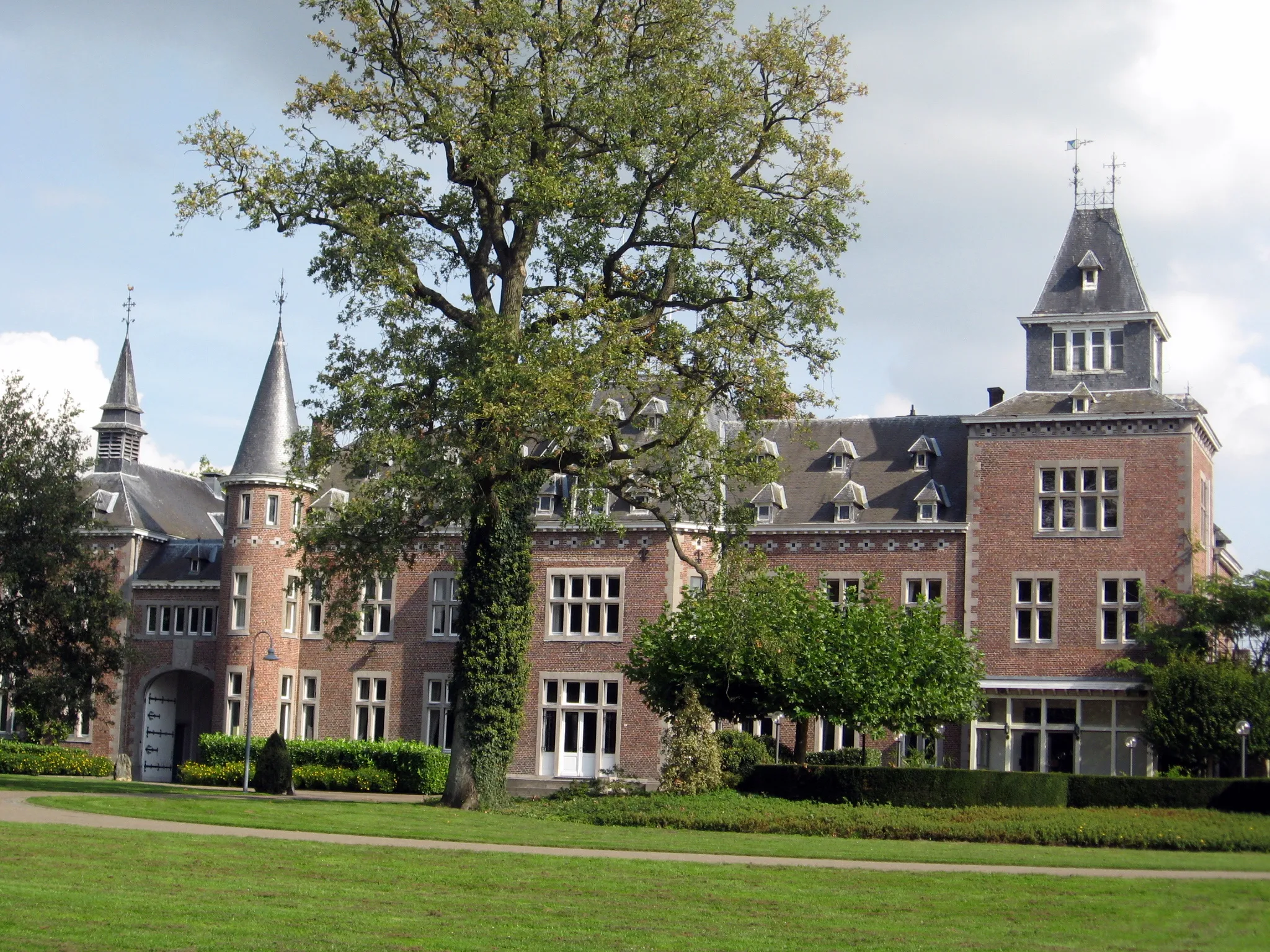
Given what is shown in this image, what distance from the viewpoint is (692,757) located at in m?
30.9

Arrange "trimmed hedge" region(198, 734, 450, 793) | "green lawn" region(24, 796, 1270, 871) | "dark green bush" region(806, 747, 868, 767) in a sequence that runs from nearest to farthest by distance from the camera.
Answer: "green lawn" region(24, 796, 1270, 871), "dark green bush" region(806, 747, 868, 767), "trimmed hedge" region(198, 734, 450, 793)

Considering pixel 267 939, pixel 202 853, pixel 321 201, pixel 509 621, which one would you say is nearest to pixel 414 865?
pixel 202 853

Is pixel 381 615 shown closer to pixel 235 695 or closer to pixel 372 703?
pixel 372 703

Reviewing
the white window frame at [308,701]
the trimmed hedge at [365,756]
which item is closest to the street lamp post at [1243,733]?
the trimmed hedge at [365,756]

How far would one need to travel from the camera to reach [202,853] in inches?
670

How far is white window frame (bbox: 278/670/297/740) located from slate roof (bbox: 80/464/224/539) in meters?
7.07

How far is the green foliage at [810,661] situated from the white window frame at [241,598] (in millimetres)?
16295

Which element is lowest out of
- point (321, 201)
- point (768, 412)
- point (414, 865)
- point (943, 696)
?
point (414, 865)

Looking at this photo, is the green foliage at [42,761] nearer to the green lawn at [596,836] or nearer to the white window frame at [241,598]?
the white window frame at [241,598]

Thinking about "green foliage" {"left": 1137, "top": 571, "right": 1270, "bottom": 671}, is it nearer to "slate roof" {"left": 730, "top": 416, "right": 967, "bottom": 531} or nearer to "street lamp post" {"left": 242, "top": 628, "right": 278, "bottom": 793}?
"slate roof" {"left": 730, "top": 416, "right": 967, "bottom": 531}

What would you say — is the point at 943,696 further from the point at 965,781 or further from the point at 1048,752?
the point at 1048,752

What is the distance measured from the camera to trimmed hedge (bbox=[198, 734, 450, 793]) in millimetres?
40969

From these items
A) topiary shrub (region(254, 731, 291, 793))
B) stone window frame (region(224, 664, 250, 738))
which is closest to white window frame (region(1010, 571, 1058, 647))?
topiary shrub (region(254, 731, 291, 793))

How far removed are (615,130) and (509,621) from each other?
998 centimetres
